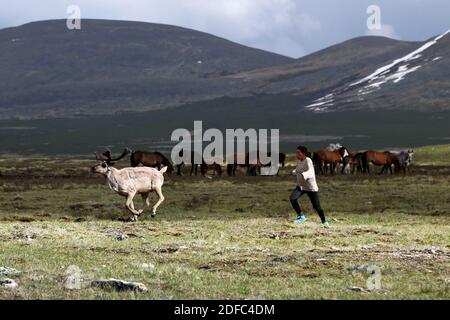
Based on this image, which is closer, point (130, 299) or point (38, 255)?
point (130, 299)

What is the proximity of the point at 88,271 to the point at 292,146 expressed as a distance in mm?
126677

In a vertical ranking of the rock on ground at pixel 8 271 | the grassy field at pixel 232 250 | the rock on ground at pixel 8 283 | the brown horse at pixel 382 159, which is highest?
the brown horse at pixel 382 159

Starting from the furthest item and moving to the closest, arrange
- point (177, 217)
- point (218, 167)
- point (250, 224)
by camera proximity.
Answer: point (218, 167) → point (177, 217) → point (250, 224)

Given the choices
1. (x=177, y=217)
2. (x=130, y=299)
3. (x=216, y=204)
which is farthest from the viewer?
(x=216, y=204)

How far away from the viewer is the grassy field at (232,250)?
12719mm

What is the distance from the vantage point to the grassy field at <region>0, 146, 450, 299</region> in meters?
12.7

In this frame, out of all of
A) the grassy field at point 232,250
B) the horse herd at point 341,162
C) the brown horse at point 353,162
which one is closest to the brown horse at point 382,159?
the horse herd at point 341,162

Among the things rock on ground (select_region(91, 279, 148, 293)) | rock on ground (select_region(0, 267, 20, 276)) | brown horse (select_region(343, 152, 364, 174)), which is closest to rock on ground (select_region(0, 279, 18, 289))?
rock on ground (select_region(0, 267, 20, 276))

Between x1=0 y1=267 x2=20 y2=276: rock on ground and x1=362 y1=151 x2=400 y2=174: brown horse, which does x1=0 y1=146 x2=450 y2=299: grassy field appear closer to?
x1=0 y1=267 x2=20 y2=276: rock on ground

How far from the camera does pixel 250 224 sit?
79.2 feet

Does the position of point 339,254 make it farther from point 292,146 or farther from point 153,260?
point 292,146

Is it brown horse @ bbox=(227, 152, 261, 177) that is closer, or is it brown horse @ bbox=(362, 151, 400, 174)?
brown horse @ bbox=(227, 152, 261, 177)

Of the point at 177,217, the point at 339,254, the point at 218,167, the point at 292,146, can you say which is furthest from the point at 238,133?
the point at 339,254

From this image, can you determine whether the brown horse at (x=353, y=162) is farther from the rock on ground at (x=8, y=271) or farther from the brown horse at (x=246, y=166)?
the rock on ground at (x=8, y=271)
